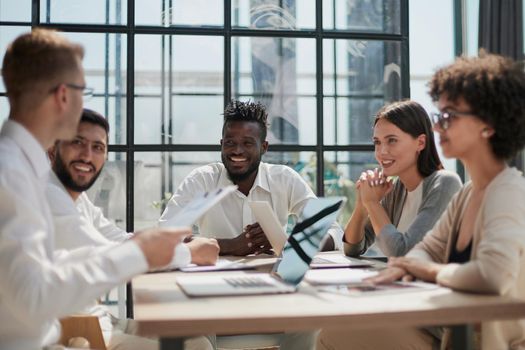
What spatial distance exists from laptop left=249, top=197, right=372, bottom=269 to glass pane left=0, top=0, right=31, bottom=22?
2217 mm

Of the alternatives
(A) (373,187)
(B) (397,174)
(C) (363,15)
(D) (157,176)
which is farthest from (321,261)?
(C) (363,15)

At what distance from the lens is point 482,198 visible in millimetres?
1811

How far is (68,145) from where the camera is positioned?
2416 mm

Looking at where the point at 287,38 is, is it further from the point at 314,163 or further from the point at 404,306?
the point at 404,306

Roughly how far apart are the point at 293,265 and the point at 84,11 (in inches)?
101

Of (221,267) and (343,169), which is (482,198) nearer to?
(221,267)

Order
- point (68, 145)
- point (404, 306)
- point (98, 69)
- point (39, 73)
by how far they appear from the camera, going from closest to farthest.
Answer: point (404, 306) → point (39, 73) → point (68, 145) → point (98, 69)

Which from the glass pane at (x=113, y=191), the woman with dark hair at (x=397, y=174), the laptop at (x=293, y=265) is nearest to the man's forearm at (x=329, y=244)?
the woman with dark hair at (x=397, y=174)

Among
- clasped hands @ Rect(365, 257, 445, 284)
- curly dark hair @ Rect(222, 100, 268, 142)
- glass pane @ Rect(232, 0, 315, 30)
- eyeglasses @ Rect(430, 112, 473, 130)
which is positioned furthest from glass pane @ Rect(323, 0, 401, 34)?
clasped hands @ Rect(365, 257, 445, 284)

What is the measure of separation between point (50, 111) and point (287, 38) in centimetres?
258

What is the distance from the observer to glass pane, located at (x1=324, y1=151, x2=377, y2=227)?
157 inches

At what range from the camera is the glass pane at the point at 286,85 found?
3.95 meters

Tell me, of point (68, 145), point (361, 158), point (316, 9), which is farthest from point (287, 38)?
point (68, 145)

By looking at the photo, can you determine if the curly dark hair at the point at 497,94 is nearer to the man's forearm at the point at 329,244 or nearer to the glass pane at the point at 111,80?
the man's forearm at the point at 329,244
